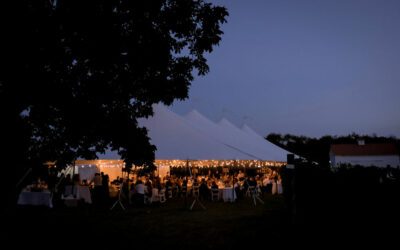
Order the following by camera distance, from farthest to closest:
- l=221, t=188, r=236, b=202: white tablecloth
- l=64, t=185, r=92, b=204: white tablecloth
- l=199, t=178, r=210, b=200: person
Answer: l=199, t=178, r=210, b=200: person, l=221, t=188, r=236, b=202: white tablecloth, l=64, t=185, r=92, b=204: white tablecloth

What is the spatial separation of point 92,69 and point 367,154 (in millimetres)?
43801

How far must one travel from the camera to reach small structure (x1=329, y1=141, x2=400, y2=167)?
41.0 meters

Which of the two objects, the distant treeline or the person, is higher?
the distant treeline

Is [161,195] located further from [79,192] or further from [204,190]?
[79,192]

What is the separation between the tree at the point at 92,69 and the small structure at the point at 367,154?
1535 inches

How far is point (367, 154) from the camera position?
42844mm

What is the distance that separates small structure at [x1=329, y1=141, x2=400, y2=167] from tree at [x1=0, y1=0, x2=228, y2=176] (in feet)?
128

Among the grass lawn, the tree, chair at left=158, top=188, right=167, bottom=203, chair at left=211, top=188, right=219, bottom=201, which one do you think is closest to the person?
chair at left=211, top=188, right=219, bottom=201

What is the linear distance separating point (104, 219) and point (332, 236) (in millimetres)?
5868

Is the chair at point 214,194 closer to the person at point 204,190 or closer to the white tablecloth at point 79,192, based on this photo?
the person at point 204,190

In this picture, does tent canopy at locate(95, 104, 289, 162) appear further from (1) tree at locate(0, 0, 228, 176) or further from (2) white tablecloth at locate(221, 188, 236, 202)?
(1) tree at locate(0, 0, 228, 176)

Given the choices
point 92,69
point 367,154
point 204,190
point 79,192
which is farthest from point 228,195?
point 367,154

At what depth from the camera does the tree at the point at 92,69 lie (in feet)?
13.3

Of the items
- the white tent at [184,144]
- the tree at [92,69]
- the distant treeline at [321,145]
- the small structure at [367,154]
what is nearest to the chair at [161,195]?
the white tent at [184,144]
